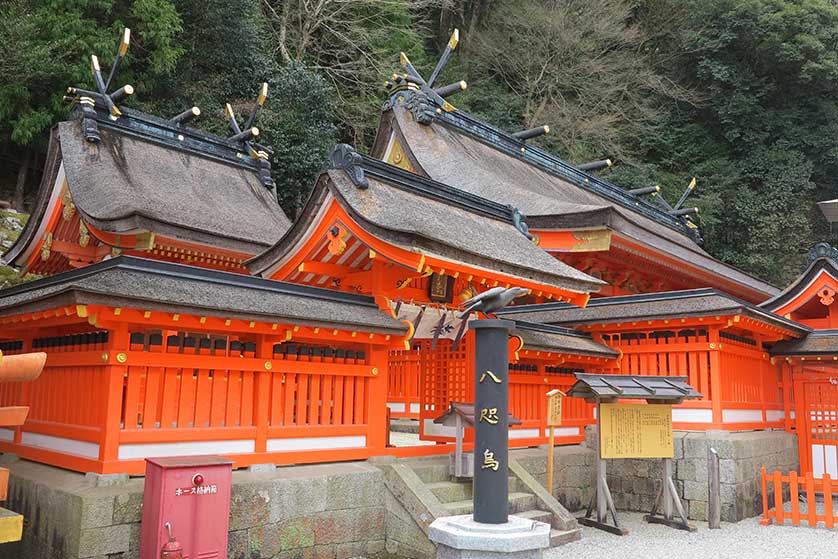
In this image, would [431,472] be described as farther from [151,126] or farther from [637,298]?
[151,126]

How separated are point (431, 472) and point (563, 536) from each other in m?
1.93

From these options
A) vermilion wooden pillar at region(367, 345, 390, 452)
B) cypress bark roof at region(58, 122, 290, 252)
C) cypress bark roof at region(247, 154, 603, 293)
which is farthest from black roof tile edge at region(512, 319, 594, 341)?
cypress bark roof at region(58, 122, 290, 252)

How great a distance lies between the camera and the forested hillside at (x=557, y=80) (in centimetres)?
2259

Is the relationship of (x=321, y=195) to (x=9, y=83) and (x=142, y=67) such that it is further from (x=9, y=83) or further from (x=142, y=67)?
(x=142, y=67)

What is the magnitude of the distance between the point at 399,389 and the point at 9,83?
15087 millimetres

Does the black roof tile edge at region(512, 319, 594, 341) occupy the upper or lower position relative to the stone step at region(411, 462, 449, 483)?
upper

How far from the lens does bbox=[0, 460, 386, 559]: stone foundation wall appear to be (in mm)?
5930

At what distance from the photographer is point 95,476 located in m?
6.29

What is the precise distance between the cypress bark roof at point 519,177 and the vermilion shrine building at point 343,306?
75 millimetres

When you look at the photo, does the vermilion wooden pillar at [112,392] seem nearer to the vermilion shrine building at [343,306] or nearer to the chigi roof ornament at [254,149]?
the vermilion shrine building at [343,306]

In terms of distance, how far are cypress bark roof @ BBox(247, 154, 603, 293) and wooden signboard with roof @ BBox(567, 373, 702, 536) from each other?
1615mm

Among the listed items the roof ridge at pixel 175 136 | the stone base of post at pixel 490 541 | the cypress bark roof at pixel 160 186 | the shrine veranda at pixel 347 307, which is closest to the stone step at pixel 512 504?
the shrine veranda at pixel 347 307

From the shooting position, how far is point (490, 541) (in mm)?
5184

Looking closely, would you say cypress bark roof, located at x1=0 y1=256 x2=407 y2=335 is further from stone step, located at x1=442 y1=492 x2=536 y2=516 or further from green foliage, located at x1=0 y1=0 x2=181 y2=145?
green foliage, located at x1=0 y1=0 x2=181 y2=145
